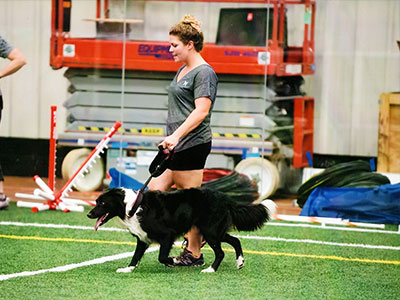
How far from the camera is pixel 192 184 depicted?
5.83m

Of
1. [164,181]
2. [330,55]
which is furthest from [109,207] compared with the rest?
[330,55]

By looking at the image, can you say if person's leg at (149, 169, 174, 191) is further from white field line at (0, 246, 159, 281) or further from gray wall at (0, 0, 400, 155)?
gray wall at (0, 0, 400, 155)

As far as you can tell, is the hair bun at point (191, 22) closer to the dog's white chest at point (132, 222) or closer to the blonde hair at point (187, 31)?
the blonde hair at point (187, 31)

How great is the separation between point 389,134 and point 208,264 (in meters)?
4.11

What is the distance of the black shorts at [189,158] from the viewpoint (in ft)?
18.8

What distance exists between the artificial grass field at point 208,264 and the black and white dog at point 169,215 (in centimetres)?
22

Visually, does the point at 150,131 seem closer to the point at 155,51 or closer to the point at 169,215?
the point at 155,51

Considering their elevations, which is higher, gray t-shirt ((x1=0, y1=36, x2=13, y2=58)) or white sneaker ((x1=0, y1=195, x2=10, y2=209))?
gray t-shirt ((x1=0, y1=36, x2=13, y2=58))

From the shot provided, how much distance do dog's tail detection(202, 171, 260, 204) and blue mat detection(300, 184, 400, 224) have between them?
110 centimetres

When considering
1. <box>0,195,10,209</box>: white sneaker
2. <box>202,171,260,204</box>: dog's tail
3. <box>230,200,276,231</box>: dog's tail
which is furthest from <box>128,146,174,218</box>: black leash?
<box>202,171,260,204</box>: dog's tail

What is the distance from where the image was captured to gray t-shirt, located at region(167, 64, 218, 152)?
18.5 ft

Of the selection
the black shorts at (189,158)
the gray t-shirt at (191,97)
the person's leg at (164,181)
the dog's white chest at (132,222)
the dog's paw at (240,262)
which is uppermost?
the gray t-shirt at (191,97)

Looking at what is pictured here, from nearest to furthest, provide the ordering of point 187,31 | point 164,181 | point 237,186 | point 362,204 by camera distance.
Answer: point 187,31, point 164,181, point 362,204, point 237,186

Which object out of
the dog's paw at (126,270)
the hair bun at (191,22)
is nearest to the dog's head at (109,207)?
the dog's paw at (126,270)
